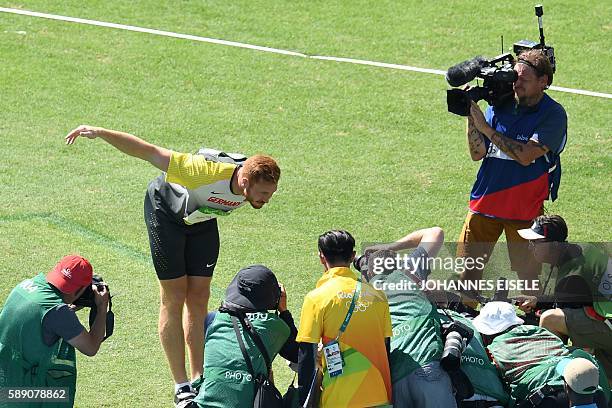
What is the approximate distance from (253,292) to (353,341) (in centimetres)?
72

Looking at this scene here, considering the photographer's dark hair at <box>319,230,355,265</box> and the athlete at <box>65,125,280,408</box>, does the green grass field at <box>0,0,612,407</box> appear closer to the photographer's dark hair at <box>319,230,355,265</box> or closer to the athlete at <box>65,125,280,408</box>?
the athlete at <box>65,125,280,408</box>

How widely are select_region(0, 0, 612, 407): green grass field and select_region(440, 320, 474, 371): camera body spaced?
180cm

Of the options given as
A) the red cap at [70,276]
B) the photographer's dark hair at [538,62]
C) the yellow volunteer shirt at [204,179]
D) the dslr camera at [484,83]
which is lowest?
the red cap at [70,276]

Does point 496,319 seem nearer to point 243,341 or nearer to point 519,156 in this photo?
point 243,341

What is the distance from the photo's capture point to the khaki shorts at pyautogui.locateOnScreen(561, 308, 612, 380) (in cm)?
732

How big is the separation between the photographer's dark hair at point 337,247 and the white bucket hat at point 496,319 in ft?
3.15

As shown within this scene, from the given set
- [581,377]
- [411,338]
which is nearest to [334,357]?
[411,338]

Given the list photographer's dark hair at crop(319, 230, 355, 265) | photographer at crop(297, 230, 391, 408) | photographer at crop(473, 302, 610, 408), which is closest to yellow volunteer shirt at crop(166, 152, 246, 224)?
photographer's dark hair at crop(319, 230, 355, 265)

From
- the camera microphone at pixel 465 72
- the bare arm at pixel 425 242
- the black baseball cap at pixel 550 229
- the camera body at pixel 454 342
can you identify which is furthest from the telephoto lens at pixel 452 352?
the camera microphone at pixel 465 72

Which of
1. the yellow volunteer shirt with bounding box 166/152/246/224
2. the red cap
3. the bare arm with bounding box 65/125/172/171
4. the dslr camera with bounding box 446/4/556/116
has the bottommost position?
the red cap

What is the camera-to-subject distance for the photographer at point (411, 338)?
6.53 m

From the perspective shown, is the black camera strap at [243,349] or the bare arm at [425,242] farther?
the bare arm at [425,242]

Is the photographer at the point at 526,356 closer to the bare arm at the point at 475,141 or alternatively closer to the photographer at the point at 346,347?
the photographer at the point at 346,347

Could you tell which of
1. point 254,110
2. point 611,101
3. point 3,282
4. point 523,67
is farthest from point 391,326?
point 611,101
